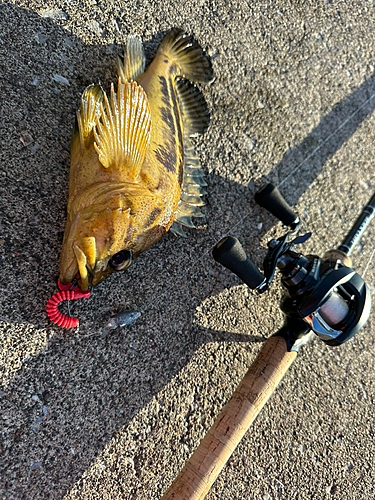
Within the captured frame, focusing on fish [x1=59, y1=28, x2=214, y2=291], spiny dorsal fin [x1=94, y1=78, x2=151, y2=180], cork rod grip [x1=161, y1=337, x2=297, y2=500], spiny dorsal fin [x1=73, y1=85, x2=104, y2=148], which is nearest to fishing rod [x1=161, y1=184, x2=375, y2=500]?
cork rod grip [x1=161, y1=337, x2=297, y2=500]

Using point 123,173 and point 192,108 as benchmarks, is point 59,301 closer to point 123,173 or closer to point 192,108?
point 123,173

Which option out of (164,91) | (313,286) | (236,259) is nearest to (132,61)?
(164,91)

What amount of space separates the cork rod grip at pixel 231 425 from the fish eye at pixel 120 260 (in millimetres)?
947

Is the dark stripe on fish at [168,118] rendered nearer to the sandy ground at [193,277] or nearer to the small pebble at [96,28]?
the sandy ground at [193,277]

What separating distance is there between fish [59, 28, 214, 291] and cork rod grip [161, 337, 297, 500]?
92 centimetres

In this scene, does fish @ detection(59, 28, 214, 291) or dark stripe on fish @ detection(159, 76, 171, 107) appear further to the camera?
dark stripe on fish @ detection(159, 76, 171, 107)

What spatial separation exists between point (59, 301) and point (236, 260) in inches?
32.2

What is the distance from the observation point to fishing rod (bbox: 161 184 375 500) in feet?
5.19

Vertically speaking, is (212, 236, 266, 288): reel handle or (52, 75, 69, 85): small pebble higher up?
(52, 75, 69, 85): small pebble

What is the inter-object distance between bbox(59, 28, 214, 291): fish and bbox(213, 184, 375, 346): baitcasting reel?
383 millimetres

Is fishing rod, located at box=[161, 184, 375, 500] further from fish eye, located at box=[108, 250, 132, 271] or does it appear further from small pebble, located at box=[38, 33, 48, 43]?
small pebble, located at box=[38, 33, 48, 43]

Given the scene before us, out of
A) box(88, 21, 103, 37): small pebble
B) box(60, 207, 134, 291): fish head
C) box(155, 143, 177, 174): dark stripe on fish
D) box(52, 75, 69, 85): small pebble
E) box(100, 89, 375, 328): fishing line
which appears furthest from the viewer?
box(100, 89, 375, 328): fishing line

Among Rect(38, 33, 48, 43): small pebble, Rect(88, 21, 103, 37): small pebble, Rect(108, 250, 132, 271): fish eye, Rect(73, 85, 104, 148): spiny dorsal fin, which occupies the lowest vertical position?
Rect(108, 250, 132, 271): fish eye

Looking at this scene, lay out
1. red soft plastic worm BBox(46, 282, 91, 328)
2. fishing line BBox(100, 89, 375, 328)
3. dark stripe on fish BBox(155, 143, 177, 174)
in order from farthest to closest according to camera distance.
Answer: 1. fishing line BBox(100, 89, 375, 328)
2. dark stripe on fish BBox(155, 143, 177, 174)
3. red soft plastic worm BBox(46, 282, 91, 328)
